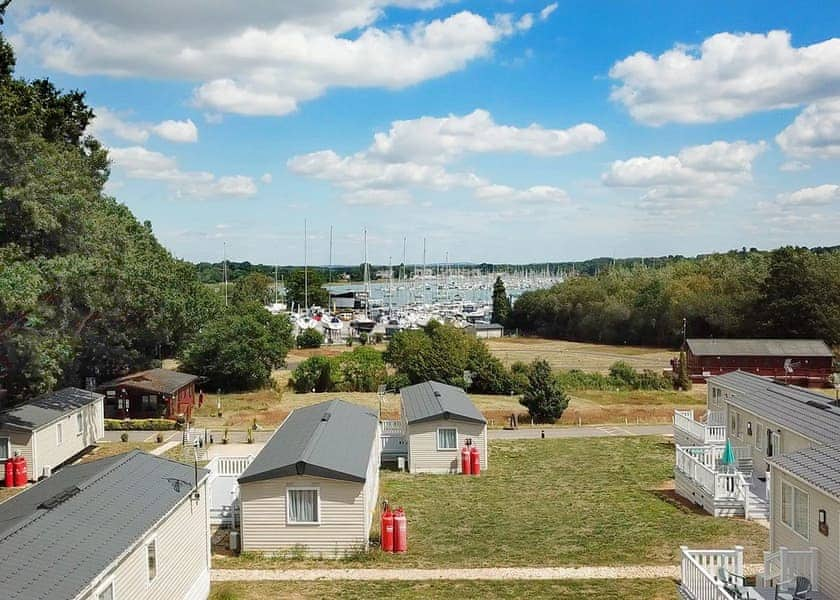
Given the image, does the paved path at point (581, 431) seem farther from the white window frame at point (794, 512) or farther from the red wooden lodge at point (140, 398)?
the white window frame at point (794, 512)

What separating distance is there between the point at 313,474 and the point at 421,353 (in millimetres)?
31821

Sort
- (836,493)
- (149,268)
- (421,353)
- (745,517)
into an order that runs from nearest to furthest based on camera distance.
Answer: (836,493) < (745,517) < (149,268) < (421,353)

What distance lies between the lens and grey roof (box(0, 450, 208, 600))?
32.9ft

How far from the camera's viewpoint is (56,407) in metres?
29.1

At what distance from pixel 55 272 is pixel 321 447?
12.3 m

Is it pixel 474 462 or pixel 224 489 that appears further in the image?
pixel 474 462

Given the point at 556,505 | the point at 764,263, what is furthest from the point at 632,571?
the point at 764,263

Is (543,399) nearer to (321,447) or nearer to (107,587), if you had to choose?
(321,447)

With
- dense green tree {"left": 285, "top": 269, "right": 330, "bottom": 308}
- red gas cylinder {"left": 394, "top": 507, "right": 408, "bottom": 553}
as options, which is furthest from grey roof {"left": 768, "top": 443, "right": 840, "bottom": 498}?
dense green tree {"left": 285, "top": 269, "right": 330, "bottom": 308}

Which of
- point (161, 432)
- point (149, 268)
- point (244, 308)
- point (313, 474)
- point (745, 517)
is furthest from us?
point (244, 308)

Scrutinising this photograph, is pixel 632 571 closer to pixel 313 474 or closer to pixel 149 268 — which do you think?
pixel 313 474

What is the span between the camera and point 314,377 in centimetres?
5150

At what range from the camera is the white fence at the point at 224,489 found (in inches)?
832

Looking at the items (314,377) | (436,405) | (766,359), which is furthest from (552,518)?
(766,359)
